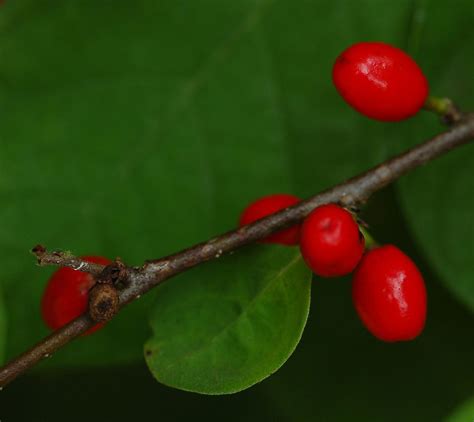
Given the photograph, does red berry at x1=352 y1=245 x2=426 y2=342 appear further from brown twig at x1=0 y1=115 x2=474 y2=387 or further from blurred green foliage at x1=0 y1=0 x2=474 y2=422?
blurred green foliage at x1=0 y1=0 x2=474 y2=422

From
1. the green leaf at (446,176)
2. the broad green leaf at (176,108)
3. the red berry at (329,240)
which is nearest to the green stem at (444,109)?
the green leaf at (446,176)

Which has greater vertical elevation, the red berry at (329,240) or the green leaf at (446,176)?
the red berry at (329,240)

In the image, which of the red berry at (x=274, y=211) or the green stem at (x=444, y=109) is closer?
the red berry at (x=274, y=211)

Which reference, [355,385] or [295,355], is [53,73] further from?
[355,385]

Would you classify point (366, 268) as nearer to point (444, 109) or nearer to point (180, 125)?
point (444, 109)

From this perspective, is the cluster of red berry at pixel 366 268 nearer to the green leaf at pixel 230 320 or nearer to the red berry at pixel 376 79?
the green leaf at pixel 230 320

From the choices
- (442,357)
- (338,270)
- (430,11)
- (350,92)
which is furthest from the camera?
(442,357)

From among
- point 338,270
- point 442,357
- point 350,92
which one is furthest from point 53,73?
point 442,357

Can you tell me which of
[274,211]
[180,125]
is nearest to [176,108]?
[180,125]
